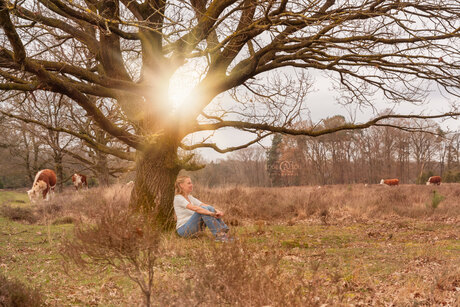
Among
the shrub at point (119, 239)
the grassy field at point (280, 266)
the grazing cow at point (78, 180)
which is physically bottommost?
the grassy field at point (280, 266)

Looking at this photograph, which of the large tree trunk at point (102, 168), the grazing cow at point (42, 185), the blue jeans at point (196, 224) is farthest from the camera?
the large tree trunk at point (102, 168)

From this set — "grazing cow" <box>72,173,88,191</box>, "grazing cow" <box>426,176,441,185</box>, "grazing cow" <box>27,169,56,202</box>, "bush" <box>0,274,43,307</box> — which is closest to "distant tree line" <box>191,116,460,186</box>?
"grazing cow" <box>426,176,441,185</box>

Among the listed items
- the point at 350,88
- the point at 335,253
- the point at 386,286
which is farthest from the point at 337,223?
the point at 386,286

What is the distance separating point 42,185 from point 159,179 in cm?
1004

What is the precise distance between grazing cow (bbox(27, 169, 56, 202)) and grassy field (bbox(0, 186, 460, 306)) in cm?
355

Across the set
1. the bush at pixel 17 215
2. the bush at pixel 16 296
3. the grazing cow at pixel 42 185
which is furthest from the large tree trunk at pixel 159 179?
the grazing cow at pixel 42 185

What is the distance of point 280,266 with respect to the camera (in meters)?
4.64

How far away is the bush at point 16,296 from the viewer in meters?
3.18

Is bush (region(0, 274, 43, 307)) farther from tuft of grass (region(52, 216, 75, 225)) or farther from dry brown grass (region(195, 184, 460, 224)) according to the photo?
dry brown grass (region(195, 184, 460, 224))

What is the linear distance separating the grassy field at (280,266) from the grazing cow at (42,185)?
3548mm

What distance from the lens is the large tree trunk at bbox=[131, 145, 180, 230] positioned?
8172mm

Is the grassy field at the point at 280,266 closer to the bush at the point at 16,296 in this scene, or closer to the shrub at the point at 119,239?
the shrub at the point at 119,239

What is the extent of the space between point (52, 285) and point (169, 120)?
4.51 metres

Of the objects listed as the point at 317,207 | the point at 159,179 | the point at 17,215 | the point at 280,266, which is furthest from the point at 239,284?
the point at 17,215
